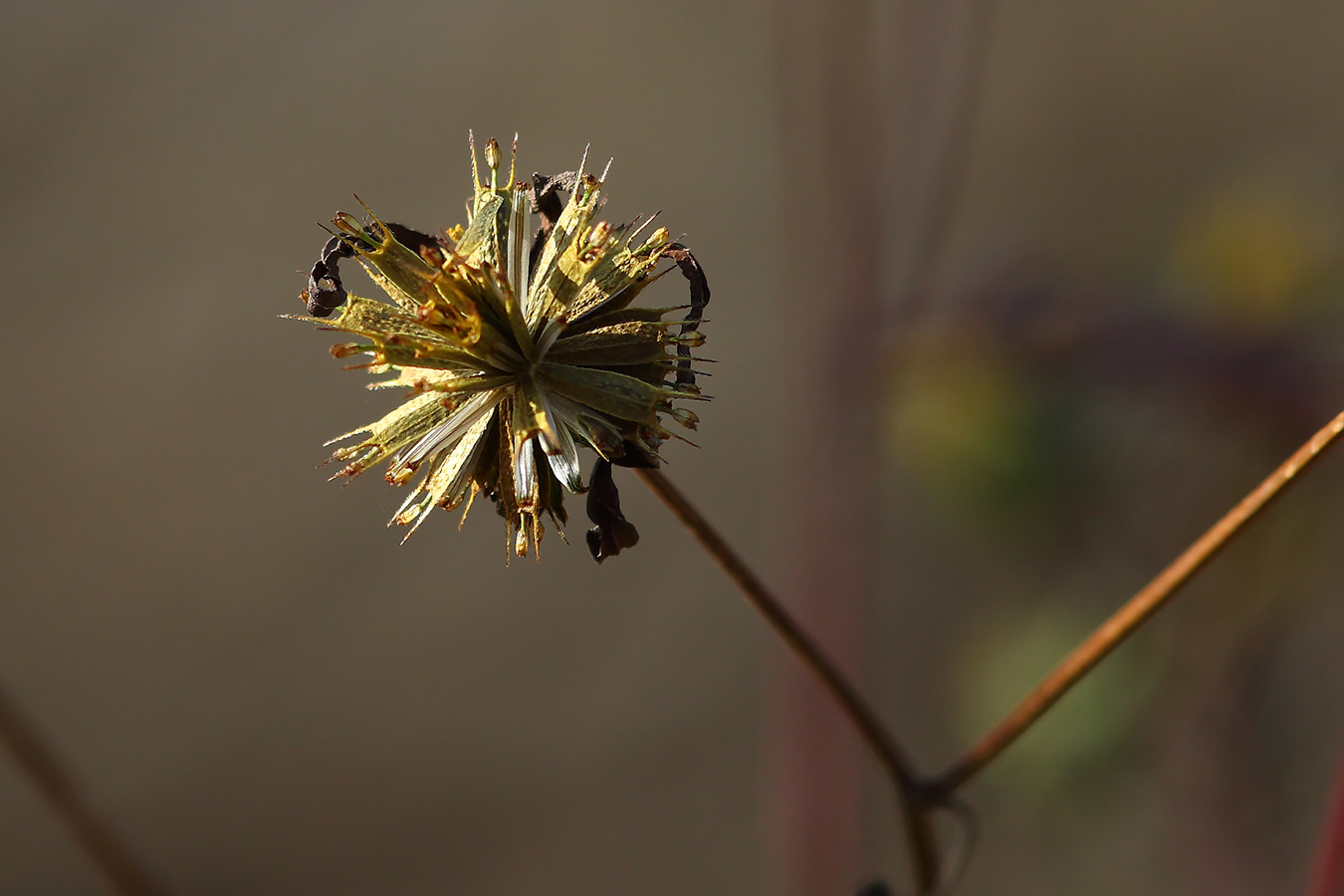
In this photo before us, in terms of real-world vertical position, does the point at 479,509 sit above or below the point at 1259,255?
above

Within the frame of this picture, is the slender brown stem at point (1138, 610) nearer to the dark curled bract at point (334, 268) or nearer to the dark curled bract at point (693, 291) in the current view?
the dark curled bract at point (693, 291)

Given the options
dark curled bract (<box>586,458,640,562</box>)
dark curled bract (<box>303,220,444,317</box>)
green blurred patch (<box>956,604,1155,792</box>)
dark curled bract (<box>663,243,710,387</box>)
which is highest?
dark curled bract (<box>303,220,444,317</box>)

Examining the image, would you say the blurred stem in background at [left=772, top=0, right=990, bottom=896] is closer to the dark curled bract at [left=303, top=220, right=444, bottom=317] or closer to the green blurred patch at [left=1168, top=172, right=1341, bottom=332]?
the green blurred patch at [left=1168, top=172, right=1341, bottom=332]

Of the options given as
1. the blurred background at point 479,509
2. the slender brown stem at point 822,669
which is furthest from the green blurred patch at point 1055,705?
the slender brown stem at point 822,669

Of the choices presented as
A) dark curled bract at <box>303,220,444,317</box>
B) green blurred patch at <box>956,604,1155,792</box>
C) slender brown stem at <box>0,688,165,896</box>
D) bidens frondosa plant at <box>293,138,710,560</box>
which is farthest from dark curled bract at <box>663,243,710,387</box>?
green blurred patch at <box>956,604,1155,792</box>

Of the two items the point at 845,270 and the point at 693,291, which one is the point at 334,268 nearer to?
the point at 693,291

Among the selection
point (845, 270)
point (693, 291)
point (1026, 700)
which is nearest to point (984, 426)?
point (845, 270)

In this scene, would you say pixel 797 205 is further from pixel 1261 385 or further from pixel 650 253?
pixel 650 253
